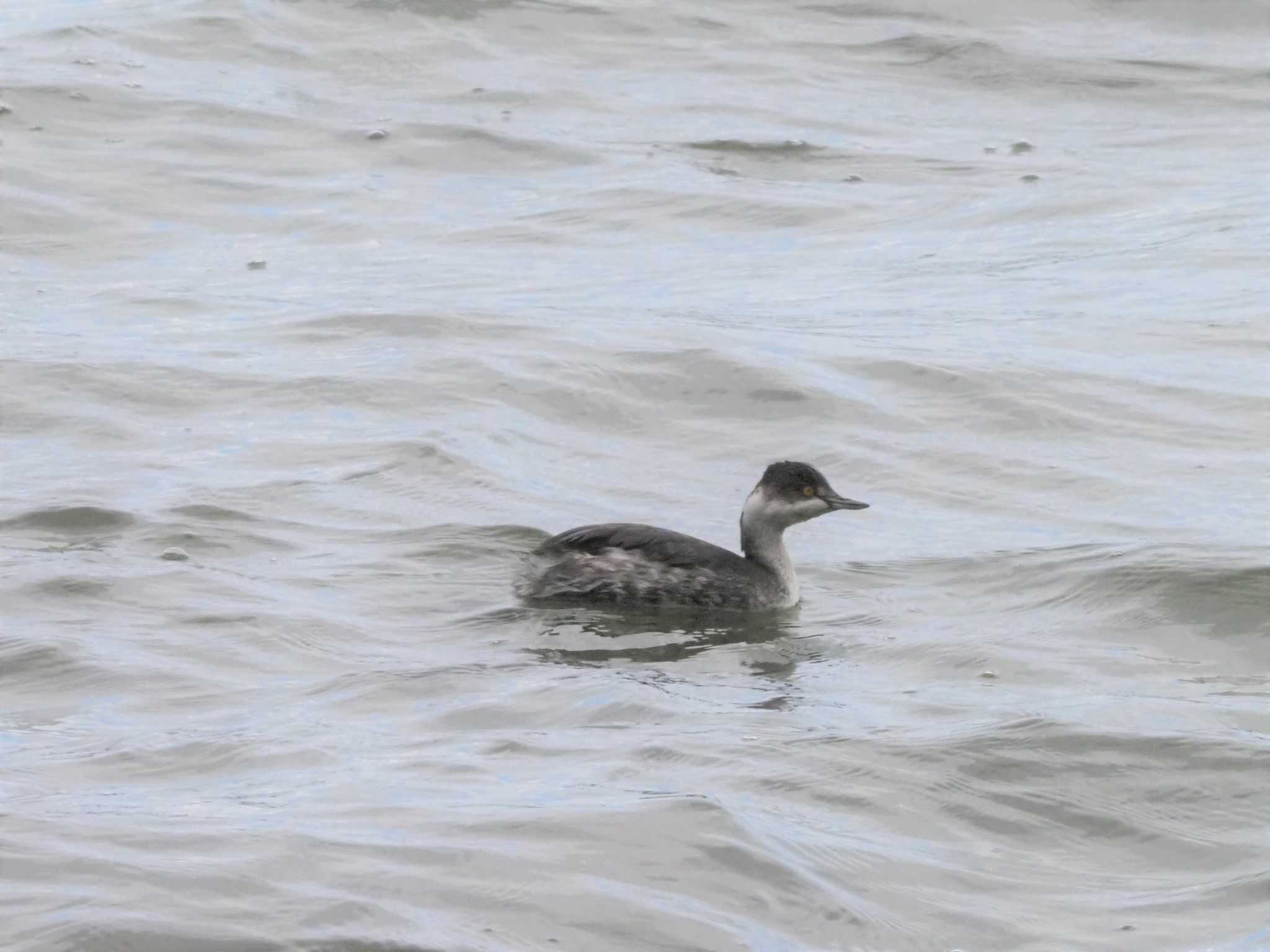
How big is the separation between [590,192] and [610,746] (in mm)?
9295

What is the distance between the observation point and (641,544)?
8477mm

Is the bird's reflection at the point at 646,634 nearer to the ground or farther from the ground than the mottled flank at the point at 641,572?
nearer to the ground

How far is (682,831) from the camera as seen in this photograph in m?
5.61

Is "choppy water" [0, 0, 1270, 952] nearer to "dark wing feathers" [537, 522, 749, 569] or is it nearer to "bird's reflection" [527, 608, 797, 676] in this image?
"bird's reflection" [527, 608, 797, 676]

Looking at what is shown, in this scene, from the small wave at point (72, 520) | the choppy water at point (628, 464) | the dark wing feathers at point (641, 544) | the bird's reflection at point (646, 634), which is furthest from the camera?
the small wave at point (72, 520)

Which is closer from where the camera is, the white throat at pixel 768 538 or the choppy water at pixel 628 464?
the choppy water at pixel 628 464

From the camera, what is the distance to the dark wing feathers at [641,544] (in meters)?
8.47

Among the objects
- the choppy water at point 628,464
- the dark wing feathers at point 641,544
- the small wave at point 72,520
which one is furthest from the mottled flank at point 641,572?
the small wave at point 72,520

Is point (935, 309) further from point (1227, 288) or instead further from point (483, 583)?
point (483, 583)

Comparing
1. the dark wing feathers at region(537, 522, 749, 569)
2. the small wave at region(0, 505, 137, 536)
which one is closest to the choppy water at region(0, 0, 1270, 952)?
the small wave at region(0, 505, 137, 536)

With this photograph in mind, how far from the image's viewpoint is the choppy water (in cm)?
551

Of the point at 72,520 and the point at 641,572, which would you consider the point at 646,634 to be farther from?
the point at 72,520

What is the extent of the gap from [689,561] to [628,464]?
183 centimetres

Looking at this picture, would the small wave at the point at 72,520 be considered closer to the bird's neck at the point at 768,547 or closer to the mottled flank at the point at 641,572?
the mottled flank at the point at 641,572
